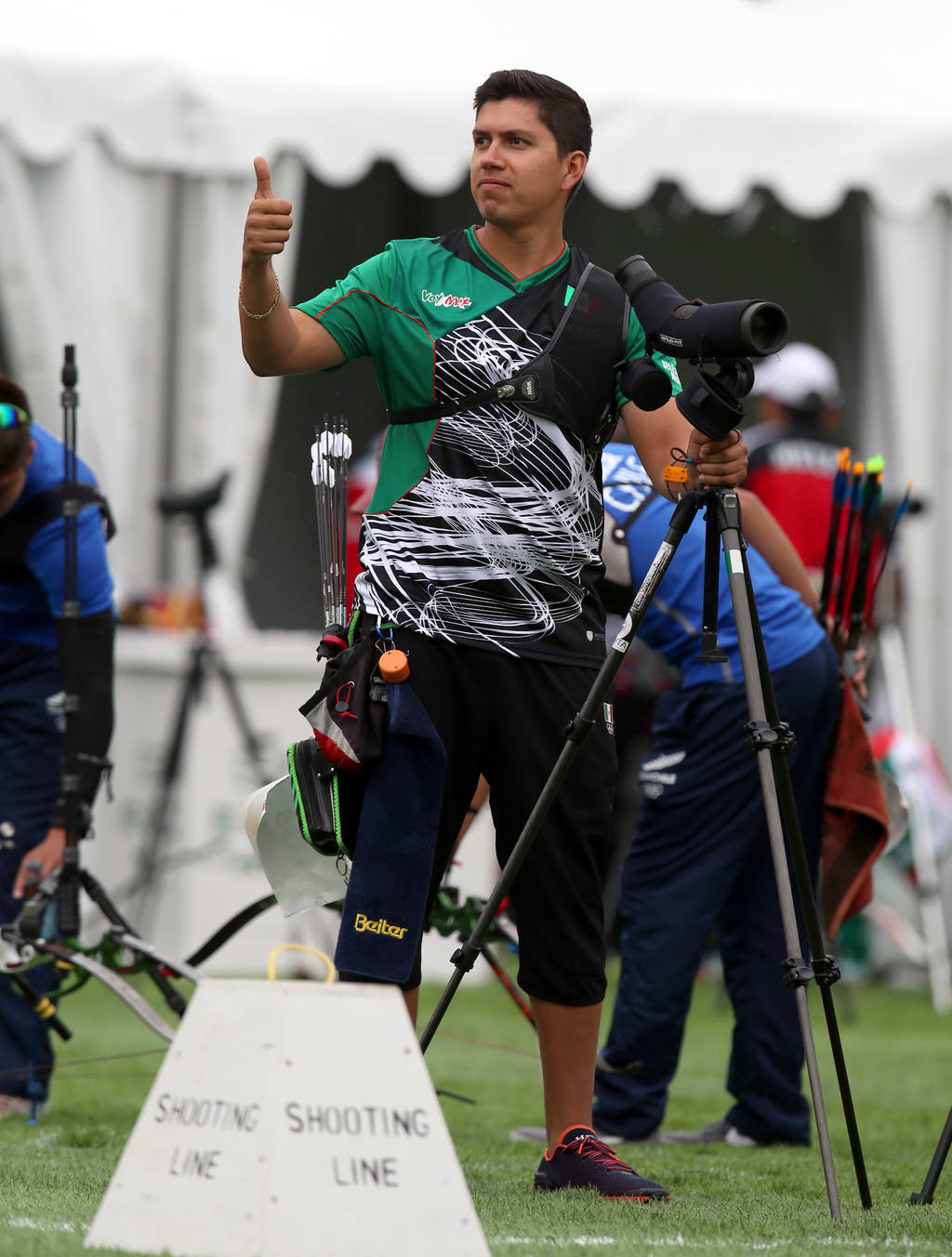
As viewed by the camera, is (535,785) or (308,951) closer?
(535,785)

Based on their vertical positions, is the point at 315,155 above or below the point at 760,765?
above

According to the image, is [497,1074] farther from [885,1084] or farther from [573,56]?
[573,56]

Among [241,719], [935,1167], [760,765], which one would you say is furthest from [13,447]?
[241,719]

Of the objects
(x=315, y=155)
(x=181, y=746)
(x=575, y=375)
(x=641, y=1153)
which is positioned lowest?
(x=641, y=1153)

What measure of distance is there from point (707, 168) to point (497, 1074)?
4.06 meters

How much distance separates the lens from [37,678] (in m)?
4.68

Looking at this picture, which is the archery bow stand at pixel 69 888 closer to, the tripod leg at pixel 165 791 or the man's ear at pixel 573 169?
the man's ear at pixel 573 169

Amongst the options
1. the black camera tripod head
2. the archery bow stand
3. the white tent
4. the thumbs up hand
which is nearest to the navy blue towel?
the thumbs up hand

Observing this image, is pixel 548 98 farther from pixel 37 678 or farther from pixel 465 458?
pixel 37 678

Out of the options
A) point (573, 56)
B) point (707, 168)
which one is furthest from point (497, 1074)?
point (573, 56)

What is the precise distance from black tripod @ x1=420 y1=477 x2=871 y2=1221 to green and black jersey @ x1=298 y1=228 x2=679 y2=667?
20 cm

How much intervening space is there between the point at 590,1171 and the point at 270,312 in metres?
1.61

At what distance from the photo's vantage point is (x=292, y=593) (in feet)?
34.4

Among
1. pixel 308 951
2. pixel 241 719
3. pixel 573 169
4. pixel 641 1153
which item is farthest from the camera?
pixel 241 719
